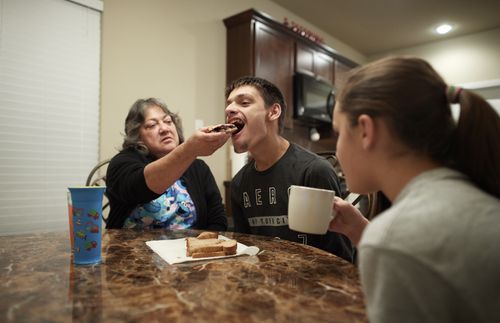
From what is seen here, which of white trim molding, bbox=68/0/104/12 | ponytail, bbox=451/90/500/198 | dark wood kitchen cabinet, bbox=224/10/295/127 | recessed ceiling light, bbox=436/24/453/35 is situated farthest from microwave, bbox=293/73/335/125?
ponytail, bbox=451/90/500/198

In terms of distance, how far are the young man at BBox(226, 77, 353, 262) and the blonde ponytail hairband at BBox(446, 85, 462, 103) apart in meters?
0.80

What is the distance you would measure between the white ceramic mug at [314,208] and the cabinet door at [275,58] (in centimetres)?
260

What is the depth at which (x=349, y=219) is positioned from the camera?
3.28ft

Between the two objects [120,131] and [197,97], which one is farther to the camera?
[197,97]

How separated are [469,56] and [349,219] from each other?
526cm

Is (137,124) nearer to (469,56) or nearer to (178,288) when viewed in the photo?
(178,288)

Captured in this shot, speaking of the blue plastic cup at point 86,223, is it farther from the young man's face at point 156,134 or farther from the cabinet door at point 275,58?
the cabinet door at point 275,58

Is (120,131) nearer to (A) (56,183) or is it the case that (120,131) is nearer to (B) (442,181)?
(A) (56,183)

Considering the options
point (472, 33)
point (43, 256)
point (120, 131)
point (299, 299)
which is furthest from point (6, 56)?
point (472, 33)

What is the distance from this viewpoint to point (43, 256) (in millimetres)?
982

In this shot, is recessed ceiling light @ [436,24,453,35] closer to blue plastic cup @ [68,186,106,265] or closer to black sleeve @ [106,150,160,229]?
black sleeve @ [106,150,160,229]

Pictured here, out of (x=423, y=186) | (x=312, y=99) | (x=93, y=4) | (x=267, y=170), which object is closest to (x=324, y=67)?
(x=312, y=99)

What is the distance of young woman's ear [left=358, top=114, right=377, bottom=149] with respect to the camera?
2.10ft

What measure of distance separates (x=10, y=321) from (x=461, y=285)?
658 mm
